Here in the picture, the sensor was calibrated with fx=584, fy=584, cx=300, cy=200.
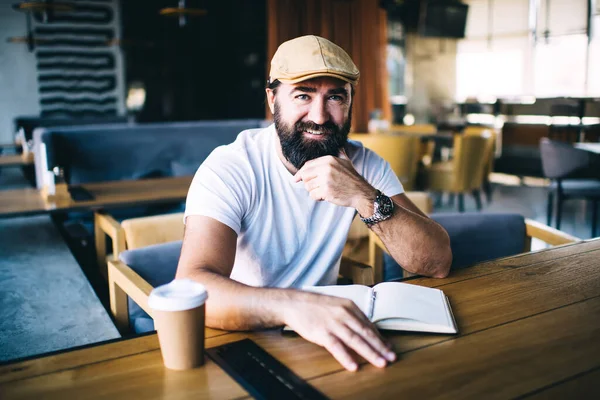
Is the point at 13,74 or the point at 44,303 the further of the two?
the point at 13,74

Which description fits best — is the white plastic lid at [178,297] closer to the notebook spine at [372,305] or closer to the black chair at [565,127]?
the notebook spine at [372,305]

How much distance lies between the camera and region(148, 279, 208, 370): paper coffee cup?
91 cm

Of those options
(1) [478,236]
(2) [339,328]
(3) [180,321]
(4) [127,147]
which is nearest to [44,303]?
(3) [180,321]

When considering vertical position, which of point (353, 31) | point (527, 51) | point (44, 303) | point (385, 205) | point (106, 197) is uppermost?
point (527, 51)

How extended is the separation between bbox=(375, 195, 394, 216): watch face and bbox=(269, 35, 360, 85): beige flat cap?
1.10ft

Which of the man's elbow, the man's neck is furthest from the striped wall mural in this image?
the man's elbow

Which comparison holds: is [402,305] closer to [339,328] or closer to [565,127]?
[339,328]

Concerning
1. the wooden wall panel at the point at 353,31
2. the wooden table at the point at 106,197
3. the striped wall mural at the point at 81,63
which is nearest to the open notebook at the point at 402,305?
the wooden table at the point at 106,197

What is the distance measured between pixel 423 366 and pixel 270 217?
72cm

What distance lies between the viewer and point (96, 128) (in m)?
4.94

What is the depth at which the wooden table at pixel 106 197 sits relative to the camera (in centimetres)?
292

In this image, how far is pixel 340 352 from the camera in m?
0.98

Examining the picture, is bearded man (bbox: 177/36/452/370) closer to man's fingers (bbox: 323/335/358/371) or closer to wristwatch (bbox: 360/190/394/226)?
wristwatch (bbox: 360/190/394/226)

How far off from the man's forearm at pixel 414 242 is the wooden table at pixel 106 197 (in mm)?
1850
